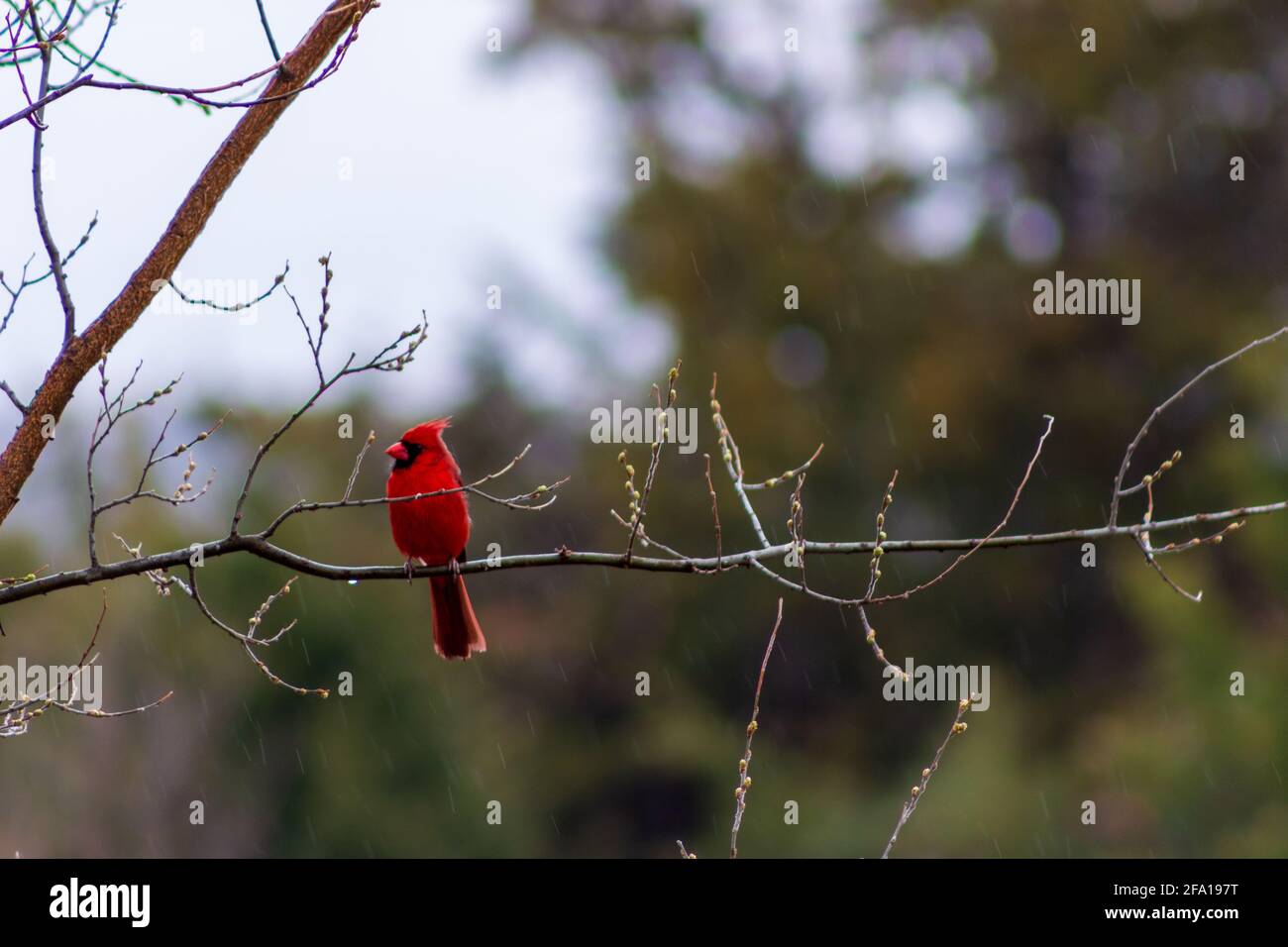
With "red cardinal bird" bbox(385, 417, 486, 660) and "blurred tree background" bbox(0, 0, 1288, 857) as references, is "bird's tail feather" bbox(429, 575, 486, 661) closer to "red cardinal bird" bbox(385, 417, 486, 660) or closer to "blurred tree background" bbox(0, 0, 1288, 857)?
"red cardinal bird" bbox(385, 417, 486, 660)

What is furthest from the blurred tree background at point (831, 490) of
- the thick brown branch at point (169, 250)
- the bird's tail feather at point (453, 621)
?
the thick brown branch at point (169, 250)

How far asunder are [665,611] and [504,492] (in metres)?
3.68

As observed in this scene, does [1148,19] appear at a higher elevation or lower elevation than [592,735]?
higher

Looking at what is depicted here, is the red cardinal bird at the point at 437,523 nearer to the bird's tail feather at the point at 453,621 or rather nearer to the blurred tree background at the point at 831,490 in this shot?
the bird's tail feather at the point at 453,621

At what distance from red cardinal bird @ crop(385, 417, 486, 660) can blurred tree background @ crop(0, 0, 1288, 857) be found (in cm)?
1306

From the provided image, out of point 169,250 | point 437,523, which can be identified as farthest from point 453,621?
point 169,250

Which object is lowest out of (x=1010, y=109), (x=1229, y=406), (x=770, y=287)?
(x=1229, y=406)

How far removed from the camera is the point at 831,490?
21.3 m

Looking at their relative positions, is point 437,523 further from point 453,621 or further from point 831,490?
point 831,490

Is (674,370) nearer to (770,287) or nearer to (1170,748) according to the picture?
(1170,748)
